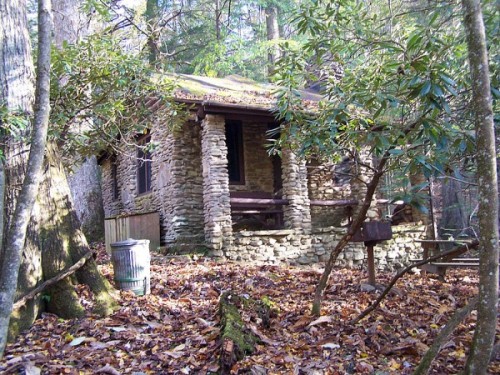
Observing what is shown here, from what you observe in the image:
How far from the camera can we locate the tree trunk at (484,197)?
2768 millimetres

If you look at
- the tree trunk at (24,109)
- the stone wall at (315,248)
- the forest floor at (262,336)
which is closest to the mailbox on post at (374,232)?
the forest floor at (262,336)

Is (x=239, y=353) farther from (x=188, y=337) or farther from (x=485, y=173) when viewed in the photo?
(x=485, y=173)

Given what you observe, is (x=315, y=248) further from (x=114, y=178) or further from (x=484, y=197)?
(x=114, y=178)

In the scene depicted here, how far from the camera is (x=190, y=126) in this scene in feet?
37.8

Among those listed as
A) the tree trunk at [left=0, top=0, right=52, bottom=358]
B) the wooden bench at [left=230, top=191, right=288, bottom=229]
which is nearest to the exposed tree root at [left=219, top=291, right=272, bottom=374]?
the tree trunk at [left=0, top=0, right=52, bottom=358]

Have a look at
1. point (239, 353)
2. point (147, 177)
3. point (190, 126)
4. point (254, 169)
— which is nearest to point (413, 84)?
point (239, 353)

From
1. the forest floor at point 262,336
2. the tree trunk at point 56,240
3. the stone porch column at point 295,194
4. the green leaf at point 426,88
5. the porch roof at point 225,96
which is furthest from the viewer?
the stone porch column at point 295,194

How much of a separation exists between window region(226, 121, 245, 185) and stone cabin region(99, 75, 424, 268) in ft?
0.09

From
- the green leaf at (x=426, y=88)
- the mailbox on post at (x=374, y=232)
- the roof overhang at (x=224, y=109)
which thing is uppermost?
the roof overhang at (x=224, y=109)

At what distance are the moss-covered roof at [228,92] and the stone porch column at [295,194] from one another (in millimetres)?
1485

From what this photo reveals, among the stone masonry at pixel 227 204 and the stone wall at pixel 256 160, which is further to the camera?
the stone wall at pixel 256 160

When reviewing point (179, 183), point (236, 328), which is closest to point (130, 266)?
point (236, 328)

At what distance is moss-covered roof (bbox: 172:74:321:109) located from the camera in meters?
10.4

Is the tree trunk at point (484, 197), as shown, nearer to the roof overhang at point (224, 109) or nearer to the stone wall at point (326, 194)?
the roof overhang at point (224, 109)
